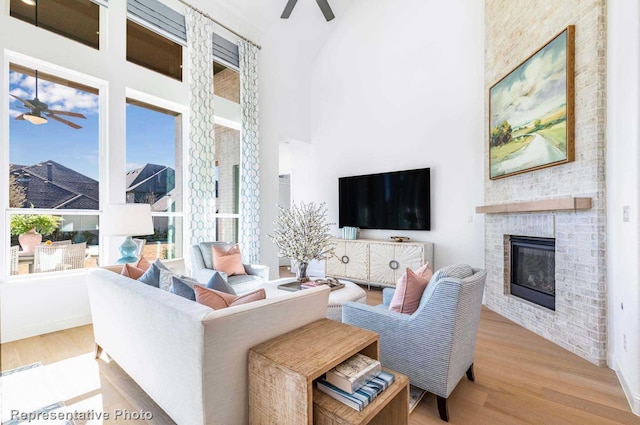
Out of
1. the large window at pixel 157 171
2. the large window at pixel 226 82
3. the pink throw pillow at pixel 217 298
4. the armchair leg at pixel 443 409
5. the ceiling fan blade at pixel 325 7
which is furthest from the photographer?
the large window at pixel 226 82

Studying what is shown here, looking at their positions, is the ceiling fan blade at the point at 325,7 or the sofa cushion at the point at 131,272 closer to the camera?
the sofa cushion at the point at 131,272

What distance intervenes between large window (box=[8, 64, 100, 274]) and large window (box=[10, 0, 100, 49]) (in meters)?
0.50

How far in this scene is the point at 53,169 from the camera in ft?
10.5

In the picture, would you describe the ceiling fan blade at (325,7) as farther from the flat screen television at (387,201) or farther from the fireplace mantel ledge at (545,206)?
the fireplace mantel ledge at (545,206)

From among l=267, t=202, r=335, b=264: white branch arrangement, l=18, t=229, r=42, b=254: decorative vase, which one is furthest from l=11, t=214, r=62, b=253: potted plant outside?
l=267, t=202, r=335, b=264: white branch arrangement

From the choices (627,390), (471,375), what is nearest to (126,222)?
(471,375)

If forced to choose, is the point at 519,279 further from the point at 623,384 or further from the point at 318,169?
the point at 318,169

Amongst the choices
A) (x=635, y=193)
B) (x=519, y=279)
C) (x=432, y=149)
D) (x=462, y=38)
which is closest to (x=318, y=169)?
(x=432, y=149)

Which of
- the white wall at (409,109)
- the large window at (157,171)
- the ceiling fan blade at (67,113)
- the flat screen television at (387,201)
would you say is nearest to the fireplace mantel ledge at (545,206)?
the white wall at (409,109)

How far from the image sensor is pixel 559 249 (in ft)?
9.26

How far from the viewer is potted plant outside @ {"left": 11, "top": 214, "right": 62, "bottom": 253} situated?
296 cm

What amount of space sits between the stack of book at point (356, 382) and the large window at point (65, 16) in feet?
14.2

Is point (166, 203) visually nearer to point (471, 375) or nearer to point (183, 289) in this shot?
point (183, 289)

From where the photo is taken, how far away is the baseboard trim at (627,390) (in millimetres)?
Result: 1792
